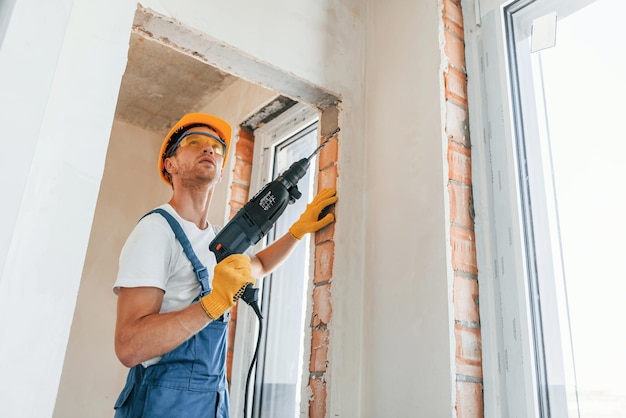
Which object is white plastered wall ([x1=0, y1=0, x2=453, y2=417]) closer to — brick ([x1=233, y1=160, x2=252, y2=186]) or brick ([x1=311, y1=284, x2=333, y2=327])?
brick ([x1=311, y1=284, x2=333, y2=327])

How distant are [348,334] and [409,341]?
22 cm

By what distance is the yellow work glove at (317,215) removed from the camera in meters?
1.51

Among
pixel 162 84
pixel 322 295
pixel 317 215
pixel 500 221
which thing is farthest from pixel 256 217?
pixel 162 84

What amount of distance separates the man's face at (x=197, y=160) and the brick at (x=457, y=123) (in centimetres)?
79

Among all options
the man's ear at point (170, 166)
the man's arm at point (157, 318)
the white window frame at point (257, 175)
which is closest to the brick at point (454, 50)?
the white window frame at point (257, 175)

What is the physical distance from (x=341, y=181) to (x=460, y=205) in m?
0.40

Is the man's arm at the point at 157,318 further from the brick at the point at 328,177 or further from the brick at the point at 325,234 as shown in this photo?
the brick at the point at 328,177

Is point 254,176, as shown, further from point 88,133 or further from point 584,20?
point 88,133

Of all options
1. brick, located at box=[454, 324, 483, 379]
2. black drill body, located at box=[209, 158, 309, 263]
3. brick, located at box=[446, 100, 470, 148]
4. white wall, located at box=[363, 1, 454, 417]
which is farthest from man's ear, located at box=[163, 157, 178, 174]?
brick, located at box=[454, 324, 483, 379]

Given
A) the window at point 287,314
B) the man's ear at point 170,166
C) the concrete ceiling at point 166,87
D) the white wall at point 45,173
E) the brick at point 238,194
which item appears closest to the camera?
the white wall at point 45,173

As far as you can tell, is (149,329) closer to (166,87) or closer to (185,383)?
(185,383)

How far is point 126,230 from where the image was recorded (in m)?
2.85

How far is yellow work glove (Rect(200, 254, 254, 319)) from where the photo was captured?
1.16 meters

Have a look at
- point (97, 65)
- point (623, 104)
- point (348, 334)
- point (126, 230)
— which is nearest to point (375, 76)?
point (623, 104)
